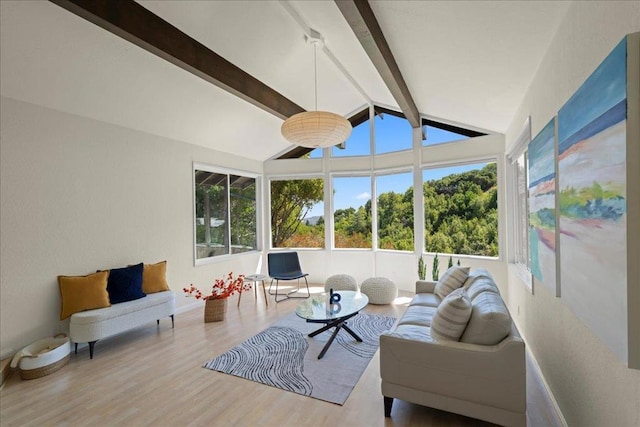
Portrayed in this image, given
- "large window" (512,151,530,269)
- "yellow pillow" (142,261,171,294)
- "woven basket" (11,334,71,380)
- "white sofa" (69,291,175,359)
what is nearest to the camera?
"woven basket" (11,334,71,380)

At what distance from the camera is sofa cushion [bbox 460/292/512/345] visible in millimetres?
1942

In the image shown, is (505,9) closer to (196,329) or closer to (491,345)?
(491,345)

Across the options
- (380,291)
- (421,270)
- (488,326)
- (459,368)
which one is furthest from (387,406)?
(421,270)

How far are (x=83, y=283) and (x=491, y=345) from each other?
4.03 meters

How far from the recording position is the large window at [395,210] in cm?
571

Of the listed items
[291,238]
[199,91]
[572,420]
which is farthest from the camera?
[291,238]

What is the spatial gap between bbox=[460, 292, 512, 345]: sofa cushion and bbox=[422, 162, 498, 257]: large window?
10.1 ft

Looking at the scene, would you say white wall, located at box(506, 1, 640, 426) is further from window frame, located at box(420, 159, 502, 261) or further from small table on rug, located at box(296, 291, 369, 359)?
window frame, located at box(420, 159, 502, 261)

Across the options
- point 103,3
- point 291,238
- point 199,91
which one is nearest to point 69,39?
point 103,3

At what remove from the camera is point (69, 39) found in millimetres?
2789

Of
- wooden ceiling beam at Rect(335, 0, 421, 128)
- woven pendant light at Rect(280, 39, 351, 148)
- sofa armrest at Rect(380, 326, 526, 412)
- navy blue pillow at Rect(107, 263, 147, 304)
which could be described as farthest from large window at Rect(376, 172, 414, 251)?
navy blue pillow at Rect(107, 263, 147, 304)

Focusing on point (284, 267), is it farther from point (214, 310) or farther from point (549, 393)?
point (549, 393)

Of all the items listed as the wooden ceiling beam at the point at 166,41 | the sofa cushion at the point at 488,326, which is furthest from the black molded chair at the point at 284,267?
the sofa cushion at the point at 488,326

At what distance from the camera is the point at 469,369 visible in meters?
1.92
